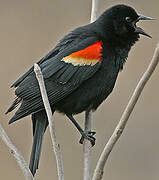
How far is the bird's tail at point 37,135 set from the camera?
3688 millimetres

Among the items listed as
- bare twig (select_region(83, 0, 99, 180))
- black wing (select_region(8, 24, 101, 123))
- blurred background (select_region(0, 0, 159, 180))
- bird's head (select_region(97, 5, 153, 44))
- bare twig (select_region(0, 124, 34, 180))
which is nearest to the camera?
bare twig (select_region(0, 124, 34, 180))

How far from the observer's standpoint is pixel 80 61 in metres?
3.99

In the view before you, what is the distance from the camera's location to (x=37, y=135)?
151 inches

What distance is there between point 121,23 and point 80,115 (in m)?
2.47

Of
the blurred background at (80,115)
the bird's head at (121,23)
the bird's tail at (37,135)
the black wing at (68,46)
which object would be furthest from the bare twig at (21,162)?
the blurred background at (80,115)

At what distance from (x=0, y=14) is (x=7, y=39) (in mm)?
465

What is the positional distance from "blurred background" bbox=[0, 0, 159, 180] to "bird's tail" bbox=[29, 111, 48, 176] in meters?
2.08

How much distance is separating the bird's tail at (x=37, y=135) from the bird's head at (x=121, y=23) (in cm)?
84

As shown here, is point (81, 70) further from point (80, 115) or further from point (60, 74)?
point (80, 115)

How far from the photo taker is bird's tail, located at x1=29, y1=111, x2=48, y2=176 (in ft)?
12.1

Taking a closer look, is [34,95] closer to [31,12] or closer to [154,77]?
[154,77]

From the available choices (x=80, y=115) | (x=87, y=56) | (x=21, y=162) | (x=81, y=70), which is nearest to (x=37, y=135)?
(x=81, y=70)

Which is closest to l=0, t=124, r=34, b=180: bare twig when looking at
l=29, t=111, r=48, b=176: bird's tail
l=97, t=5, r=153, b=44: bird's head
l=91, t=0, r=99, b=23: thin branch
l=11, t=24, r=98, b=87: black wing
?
l=29, t=111, r=48, b=176: bird's tail

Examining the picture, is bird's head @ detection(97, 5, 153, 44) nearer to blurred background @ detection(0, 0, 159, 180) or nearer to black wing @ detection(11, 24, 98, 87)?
black wing @ detection(11, 24, 98, 87)
